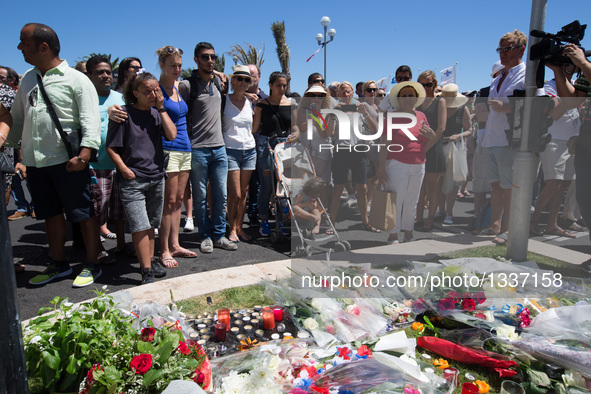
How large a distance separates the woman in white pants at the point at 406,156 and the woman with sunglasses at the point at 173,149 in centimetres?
209

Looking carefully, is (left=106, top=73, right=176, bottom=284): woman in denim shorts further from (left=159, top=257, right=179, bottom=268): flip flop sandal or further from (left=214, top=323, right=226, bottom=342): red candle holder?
(left=214, top=323, right=226, bottom=342): red candle holder

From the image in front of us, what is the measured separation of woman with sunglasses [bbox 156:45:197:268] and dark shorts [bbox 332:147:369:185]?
172 cm

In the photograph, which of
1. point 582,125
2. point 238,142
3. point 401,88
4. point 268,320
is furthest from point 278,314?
point 582,125

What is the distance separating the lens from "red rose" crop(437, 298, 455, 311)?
286 centimetres

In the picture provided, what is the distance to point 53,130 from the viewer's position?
11.3ft

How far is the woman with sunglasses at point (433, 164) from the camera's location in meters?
3.45

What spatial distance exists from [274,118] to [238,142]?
0.75 meters

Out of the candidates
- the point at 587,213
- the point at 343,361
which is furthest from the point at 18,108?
the point at 587,213

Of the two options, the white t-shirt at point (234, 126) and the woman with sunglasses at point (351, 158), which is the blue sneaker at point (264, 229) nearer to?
the white t-shirt at point (234, 126)

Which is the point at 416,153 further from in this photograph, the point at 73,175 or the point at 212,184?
the point at 73,175

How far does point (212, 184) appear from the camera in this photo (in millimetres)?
4754

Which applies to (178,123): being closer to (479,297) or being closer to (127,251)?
(127,251)

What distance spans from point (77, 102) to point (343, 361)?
307 centimetres

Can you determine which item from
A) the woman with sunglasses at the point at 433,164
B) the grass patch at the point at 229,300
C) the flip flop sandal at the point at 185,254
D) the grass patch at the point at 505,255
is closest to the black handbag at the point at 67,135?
the flip flop sandal at the point at 185,254
